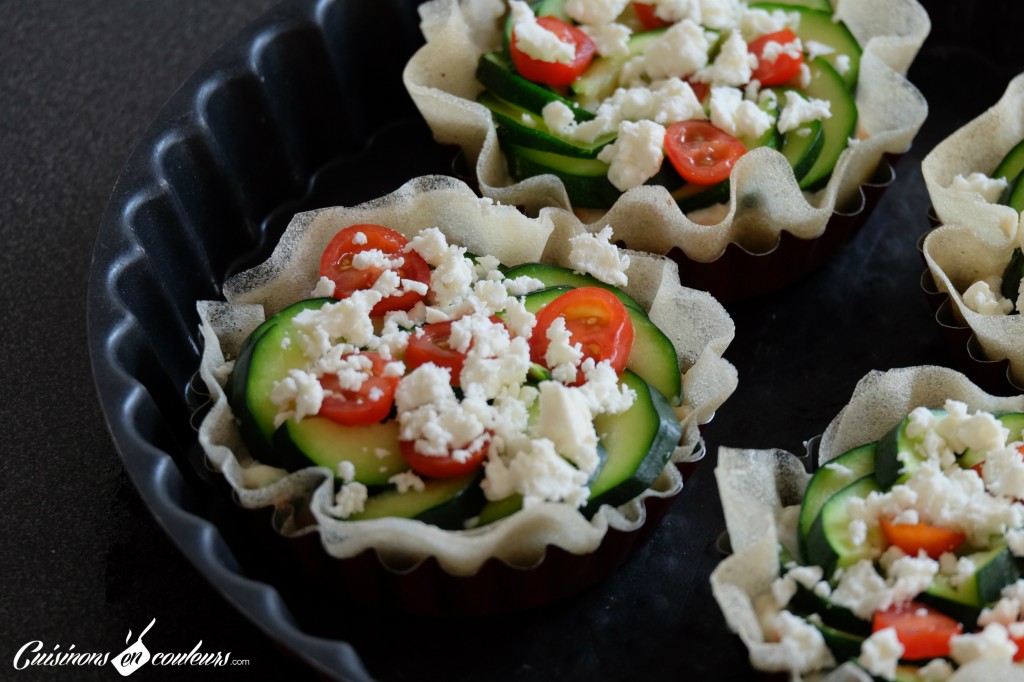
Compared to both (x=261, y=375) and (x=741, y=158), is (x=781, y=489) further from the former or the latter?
(x=261, y=375)

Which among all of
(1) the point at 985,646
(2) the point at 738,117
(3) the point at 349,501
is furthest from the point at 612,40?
(1) the point at 985,646

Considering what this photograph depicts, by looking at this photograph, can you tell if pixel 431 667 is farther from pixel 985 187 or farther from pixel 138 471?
pixel 985 187

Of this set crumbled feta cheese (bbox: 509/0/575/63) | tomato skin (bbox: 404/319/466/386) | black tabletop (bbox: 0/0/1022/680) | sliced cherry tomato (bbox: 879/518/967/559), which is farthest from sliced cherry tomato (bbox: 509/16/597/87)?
sliced cherry tomato (bbox: 879/518/967/559)

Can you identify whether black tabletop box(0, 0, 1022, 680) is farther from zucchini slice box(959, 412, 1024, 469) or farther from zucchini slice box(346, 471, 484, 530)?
zucchini slice box(959, 412, 1024, 469)

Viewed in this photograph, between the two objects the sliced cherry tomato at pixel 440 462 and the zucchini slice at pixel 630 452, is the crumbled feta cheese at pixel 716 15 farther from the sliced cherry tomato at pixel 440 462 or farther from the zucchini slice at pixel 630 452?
the sliced cherry tomato at pixel 440 462

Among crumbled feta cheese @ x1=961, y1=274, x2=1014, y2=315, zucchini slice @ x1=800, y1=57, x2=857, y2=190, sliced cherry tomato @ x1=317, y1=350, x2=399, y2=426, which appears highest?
sliced cherry tomato @ x1=317, y1=350, x2=399, y2=426

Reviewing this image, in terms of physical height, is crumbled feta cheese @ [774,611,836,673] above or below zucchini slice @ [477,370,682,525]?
below

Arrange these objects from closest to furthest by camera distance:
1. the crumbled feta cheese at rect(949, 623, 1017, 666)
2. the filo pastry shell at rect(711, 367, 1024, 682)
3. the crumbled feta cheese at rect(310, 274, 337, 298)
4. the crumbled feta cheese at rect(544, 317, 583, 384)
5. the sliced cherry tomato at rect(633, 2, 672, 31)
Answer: the crumbled feta cheese at rect(949, 623, 1017, 666) → the filo pastry shell at rect(711, 367, 1024, 682) → the crumbled feta cheese at rect(544, 317, 583, 384) → the crumbled feta cheese at rect(310, 274, 337, 298) → the sliced cherry tomato at rect(633, 2, 672, 31)

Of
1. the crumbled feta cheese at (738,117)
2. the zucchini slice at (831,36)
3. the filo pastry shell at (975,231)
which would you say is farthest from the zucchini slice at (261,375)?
the zucchini slice at (831,36)
